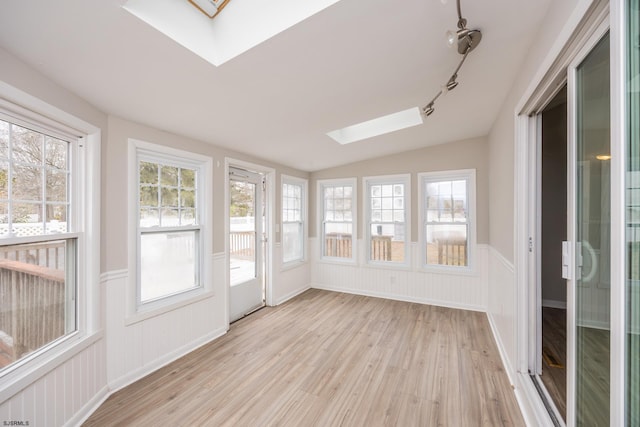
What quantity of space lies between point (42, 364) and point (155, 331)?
910 millimetres

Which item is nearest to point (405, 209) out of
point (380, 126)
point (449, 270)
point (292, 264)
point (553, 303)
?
point (449, 270)

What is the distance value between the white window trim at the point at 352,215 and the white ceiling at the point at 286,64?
205cm

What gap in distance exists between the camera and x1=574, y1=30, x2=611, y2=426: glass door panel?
964mm

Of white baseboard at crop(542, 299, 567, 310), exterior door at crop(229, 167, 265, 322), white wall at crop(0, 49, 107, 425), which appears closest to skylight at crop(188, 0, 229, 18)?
white wall at crop(0, 49, 107, 425)

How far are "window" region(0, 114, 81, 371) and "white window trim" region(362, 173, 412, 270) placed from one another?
3.74 meters

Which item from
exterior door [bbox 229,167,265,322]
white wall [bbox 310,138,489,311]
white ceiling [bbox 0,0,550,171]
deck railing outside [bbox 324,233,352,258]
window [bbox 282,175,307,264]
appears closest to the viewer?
white ceiling [bbox 0,0,550,171]

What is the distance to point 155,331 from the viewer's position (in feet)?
7.84

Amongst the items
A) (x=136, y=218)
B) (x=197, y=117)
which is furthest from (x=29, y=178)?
(x=197, y=117)

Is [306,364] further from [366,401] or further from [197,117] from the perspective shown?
[197,117]

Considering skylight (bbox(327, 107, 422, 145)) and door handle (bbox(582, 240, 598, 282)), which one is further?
skylight (bbox(327, 107, 422, 145))

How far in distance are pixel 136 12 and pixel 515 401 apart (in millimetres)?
3387

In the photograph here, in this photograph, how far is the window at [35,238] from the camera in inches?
55.8

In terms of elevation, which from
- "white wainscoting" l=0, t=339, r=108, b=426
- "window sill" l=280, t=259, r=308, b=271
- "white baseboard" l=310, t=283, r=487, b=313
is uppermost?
"window sill" l=280, t=259, r=308, b=271

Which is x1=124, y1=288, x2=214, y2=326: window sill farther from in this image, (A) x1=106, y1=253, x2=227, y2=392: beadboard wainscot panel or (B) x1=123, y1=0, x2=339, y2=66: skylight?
(B) x1=123, y1=0, x2=339, y2=66: skylight
